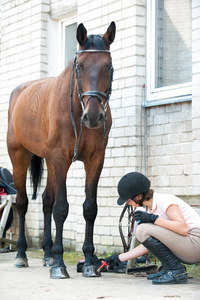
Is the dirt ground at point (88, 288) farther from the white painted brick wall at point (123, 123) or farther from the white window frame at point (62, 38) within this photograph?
the white window frame at point (62, 38)

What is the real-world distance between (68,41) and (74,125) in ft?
12.4

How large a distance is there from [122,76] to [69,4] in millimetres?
1948

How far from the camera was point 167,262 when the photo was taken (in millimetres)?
4426

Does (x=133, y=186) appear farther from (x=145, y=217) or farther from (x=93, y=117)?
(x=93, y=117)

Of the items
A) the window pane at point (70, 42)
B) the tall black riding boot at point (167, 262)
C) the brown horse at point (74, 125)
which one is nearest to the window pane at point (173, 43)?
the brown horse at point (74, 125)

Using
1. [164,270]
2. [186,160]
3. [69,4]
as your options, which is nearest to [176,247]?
[164,270]

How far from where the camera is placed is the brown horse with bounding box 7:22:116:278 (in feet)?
15.7

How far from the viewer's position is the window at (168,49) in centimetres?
661

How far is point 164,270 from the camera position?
4.49 m

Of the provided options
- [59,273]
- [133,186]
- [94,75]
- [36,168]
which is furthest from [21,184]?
[133,186]

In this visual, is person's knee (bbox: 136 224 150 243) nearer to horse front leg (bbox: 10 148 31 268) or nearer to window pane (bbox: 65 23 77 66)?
horse front leg (bbox: 10 148 31 268)

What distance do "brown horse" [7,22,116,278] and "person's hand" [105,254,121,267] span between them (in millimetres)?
168

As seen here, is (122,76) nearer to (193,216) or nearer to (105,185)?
(105,185)

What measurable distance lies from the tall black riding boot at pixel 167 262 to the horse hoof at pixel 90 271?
2.29 ft
